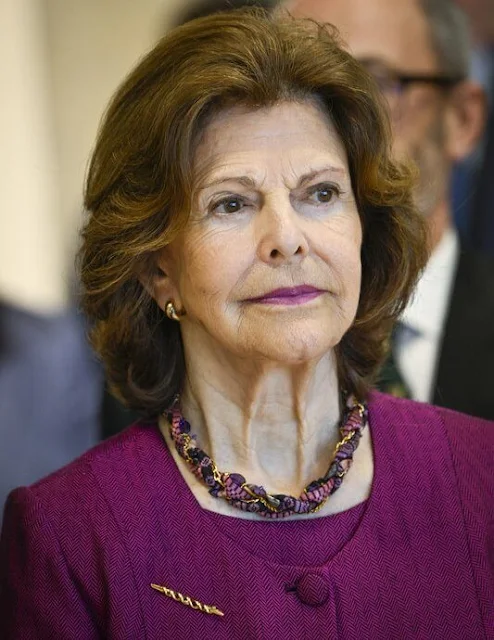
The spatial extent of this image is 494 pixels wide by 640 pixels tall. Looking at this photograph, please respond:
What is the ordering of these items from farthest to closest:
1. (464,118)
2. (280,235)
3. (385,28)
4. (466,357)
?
1. (464,118)
2. (385,28)
3. (466,357)
4. (280,235)

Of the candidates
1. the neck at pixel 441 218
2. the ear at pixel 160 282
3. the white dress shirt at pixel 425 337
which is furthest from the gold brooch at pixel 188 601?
the neck at pixel 441 218

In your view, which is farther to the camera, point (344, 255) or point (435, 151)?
point (435, 151)

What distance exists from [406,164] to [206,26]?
0.48 metres

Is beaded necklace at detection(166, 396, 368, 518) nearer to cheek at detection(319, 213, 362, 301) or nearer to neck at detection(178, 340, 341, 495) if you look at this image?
neck at detection(178, 340, 341, 495)

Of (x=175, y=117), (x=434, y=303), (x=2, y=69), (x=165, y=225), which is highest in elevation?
(x=2, y=69)

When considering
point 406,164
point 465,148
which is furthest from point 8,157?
point 406,164

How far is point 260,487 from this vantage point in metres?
1.91

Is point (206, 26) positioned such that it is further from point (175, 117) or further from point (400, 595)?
point (400, 595)

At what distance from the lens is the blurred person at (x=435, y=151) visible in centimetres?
281

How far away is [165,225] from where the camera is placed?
74.0 inches

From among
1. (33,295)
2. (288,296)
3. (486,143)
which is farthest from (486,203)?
(33,295)

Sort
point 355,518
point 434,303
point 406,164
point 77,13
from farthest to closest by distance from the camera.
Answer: point 77,13 → point 434,303 → point 406,164 → point 355,518

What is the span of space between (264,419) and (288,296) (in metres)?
0.26

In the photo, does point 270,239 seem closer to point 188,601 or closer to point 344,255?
point 344,255
